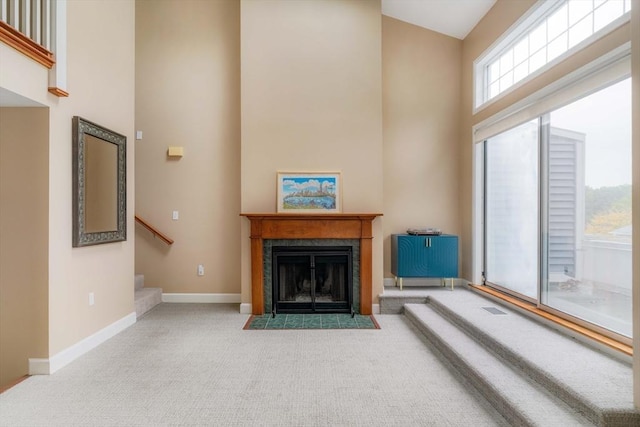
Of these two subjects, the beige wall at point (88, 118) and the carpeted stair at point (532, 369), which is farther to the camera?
the beige wall at point (88, 118)

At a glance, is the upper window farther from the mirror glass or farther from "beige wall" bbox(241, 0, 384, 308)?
the mirror glass

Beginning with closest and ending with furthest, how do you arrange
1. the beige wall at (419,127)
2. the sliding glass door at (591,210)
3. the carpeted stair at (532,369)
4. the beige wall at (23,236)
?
the carpeted stair at (532,369), the sliding glass door at (591,210), the beige wall at (23,236), the beige wall at (419,127)

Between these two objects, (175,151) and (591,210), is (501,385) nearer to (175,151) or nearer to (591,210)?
(591,210)

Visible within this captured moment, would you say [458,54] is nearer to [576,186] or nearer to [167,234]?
[576,186]

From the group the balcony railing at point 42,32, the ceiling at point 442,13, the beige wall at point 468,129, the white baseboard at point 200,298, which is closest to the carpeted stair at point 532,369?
the beige wall at point 468,129

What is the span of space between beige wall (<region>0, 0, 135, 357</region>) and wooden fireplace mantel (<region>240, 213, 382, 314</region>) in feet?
4.56

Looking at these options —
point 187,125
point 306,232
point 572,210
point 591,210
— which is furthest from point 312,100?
point 591,210

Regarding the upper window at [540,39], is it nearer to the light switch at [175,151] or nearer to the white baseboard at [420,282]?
the white baseboard at [420,282]

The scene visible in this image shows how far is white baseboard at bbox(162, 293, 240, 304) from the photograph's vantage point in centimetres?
501

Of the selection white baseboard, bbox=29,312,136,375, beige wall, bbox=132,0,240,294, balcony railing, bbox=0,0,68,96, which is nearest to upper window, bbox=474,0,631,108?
beige wall, bbox=132,0,240,294

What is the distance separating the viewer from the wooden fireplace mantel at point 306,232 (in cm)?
445

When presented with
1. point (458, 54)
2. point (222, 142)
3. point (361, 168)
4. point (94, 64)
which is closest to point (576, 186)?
point (361, 168)

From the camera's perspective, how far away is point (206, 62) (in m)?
5.02

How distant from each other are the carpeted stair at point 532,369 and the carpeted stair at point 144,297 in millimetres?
3261
